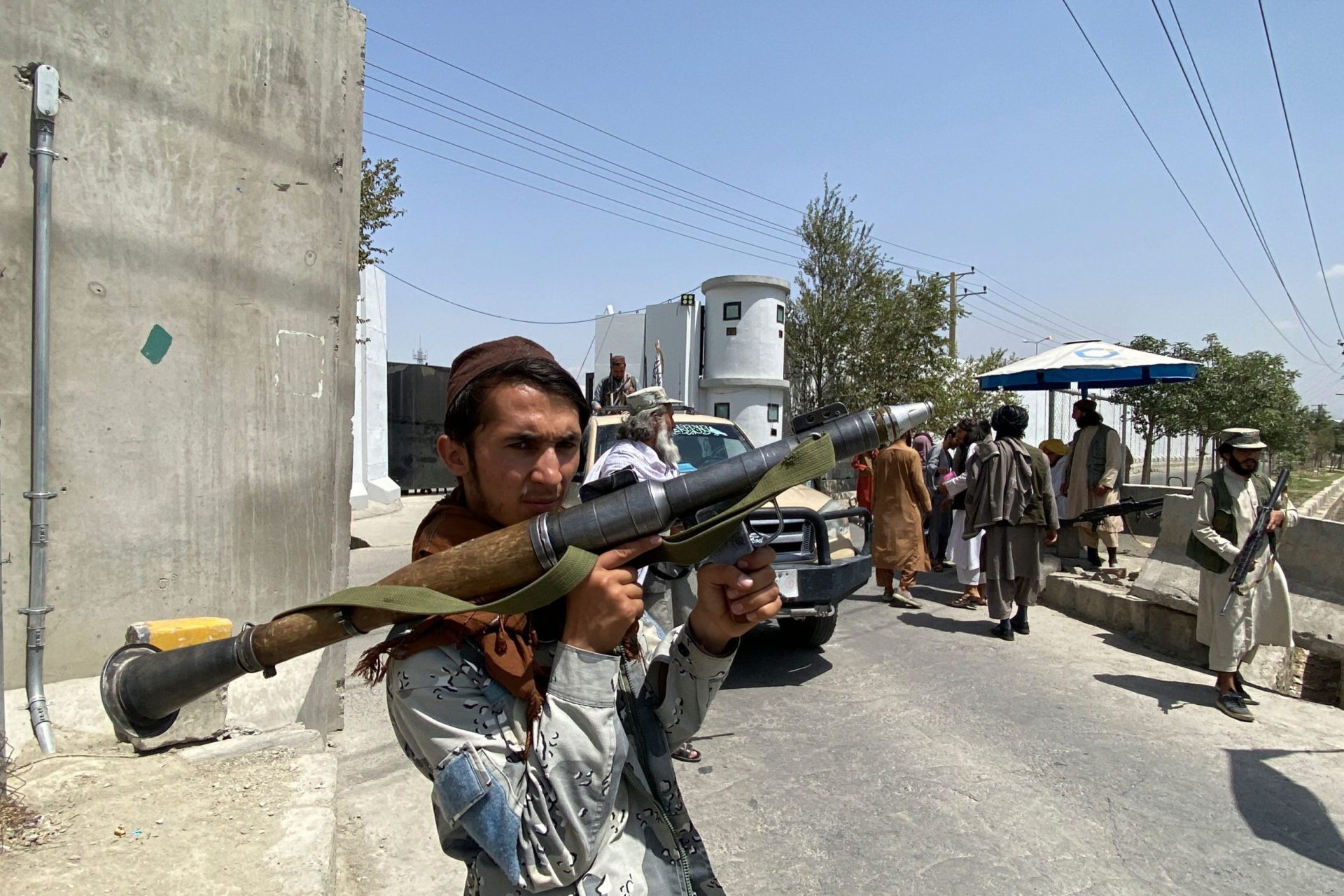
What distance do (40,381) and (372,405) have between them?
11.5 m

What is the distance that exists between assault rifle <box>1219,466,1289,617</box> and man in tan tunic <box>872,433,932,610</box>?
105 inches

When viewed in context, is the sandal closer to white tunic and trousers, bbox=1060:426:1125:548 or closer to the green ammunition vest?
the green ammunition vest

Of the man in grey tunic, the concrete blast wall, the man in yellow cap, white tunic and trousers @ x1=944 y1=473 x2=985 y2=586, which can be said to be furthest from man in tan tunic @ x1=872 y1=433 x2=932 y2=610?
the concrete blast wall

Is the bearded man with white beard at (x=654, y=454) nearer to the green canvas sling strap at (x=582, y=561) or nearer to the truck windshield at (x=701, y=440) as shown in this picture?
the truck windshield at (x=701, y=440)

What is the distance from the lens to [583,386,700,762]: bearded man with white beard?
414 centimetres

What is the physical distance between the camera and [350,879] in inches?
114

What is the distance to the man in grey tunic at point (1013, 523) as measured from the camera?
6.49 metres

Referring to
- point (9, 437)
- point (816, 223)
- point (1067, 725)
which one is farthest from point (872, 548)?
point (816, 223)

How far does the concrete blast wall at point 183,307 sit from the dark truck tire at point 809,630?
11.1ft

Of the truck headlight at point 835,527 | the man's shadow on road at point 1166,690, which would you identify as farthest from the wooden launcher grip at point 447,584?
the man's shadow on road at point 1166,690

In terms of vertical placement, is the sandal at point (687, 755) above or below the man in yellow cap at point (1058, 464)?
below

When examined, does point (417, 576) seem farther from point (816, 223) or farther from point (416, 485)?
point (816, 223)

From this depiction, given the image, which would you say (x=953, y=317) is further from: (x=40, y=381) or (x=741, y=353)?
(x=40, y=381)

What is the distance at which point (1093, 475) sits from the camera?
848 cm
